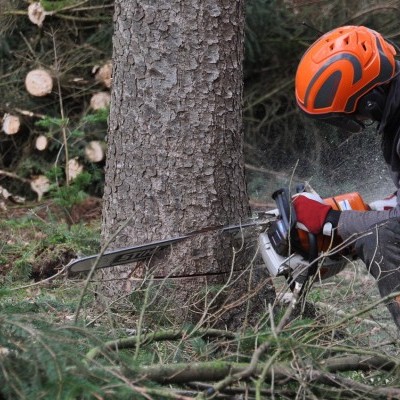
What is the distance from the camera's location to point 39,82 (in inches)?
301

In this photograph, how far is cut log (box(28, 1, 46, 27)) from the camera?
766cm

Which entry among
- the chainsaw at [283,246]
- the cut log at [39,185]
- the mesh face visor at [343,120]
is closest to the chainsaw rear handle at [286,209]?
the chainsaw at [283,246]

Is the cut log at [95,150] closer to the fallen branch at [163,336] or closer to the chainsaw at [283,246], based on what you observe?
the chainsaw at [283,246]

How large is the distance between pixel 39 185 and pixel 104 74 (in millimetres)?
1366

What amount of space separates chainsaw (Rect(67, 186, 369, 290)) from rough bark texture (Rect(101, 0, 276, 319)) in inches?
3.5

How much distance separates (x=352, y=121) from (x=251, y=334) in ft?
4.68

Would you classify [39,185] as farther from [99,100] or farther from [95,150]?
[99,100]

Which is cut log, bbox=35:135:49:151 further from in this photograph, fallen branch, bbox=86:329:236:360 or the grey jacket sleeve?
fallen branch, bbox=86:329:236:360

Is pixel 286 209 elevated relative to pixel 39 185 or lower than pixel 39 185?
elevated

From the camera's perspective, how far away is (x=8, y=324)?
214cm

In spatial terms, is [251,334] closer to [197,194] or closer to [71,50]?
[197,194]

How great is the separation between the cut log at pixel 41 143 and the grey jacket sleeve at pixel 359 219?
4.82 metres

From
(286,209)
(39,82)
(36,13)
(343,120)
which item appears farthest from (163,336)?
(36,13)

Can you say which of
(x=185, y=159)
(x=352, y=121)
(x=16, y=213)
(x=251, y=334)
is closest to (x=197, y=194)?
(x=185, y=159)
